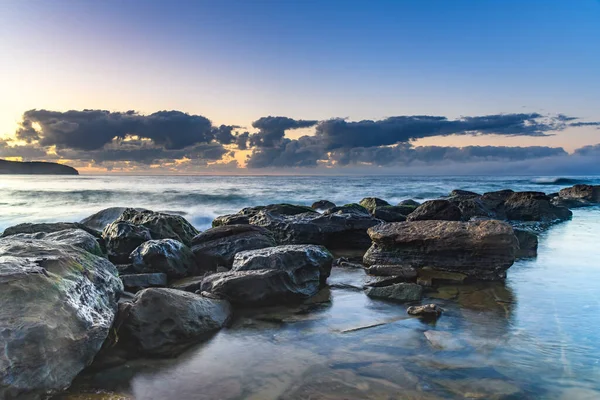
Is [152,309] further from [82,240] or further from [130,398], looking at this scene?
[82,240]

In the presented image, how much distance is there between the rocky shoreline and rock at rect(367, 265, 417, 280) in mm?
21

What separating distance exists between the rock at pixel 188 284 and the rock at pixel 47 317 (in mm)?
1893

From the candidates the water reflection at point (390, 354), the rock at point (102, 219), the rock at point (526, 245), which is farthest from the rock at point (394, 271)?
the rock at point (102, 219)

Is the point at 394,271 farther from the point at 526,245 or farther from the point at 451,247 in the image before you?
the point at 526,245

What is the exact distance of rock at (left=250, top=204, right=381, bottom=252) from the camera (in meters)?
10.6

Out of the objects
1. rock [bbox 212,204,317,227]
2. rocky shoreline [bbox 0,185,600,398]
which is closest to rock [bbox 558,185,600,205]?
rocky shoreline [bbox 0,185,600,398]

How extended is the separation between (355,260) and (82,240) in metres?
5.28

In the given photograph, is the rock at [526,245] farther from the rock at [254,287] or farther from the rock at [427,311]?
the rock at [254,287]

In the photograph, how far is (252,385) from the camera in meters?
3.90

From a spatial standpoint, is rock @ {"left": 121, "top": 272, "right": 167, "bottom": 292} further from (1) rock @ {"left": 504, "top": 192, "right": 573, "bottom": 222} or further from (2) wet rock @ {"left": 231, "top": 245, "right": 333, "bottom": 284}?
(1) rock @ {"left": 504, "top": 192, "right": 573, "bottom": 222}

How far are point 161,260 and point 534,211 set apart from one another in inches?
640

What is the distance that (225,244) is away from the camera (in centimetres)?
858

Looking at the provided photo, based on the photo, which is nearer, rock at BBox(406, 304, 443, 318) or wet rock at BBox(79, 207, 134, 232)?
rock at BBox(406, 304, 443, 318)

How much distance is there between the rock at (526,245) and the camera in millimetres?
10055
